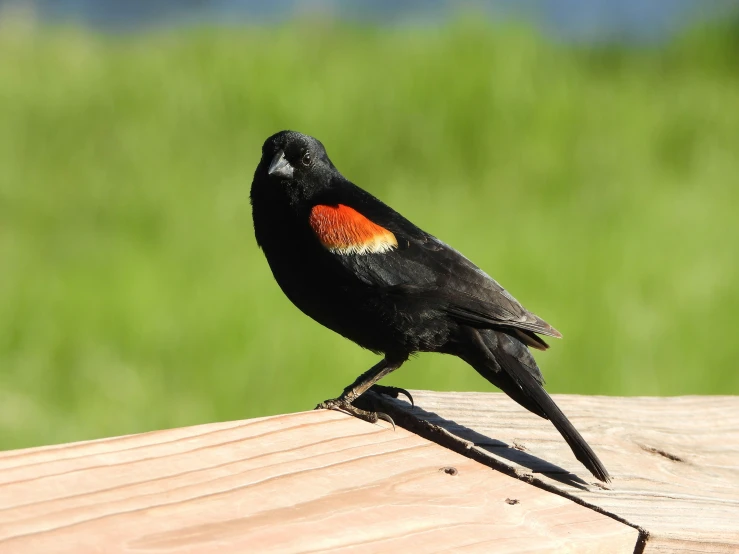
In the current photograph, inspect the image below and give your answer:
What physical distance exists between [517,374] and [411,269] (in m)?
0.46

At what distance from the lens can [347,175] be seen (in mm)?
8172

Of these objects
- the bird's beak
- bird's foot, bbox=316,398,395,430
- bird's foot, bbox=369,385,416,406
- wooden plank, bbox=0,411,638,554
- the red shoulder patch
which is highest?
the bird's beak

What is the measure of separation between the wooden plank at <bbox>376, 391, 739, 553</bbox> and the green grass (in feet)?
8.60

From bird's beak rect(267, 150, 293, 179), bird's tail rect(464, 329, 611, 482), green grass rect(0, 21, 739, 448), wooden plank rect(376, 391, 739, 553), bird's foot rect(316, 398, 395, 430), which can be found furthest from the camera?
green grass rect(0, 21, 739, 448)

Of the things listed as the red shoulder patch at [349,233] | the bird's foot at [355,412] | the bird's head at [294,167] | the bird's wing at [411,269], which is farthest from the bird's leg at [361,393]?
the bird's head at [294,167]

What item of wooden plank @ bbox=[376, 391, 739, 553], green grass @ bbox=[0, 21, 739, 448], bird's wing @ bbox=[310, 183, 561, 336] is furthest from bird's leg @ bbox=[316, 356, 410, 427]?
green grass @ bbox=[0, 21, 739, 448]

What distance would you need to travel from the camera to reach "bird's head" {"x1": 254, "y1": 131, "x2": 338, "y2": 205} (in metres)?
3.34

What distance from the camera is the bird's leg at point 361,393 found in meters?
2.51

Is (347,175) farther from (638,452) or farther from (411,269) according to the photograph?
(638,452)

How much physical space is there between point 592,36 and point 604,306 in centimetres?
501

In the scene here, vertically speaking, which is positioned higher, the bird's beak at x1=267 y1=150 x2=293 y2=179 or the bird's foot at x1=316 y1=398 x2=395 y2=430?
the bird's beak at x1=267 y1=150 x2=293 y2=179

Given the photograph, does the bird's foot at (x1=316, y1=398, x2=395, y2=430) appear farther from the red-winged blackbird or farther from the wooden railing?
the red-winged blackbird

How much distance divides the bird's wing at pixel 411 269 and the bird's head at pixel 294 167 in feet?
0.77

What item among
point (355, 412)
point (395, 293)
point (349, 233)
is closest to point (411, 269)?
point (395, 293)
